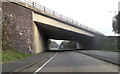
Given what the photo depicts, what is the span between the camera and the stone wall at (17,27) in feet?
78.2

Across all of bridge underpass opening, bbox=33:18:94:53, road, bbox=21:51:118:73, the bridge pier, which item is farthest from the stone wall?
road, bbox=21:51:118:73

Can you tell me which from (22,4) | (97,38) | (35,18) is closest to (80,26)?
(97,38)

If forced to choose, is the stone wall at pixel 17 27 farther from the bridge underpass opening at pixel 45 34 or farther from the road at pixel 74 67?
the road at pixel 74 67

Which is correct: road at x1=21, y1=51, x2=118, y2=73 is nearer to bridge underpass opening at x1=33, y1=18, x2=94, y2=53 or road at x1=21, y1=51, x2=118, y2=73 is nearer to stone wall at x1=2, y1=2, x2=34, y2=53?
stone wall at x1=2, y1=2, x2=34, y2=53

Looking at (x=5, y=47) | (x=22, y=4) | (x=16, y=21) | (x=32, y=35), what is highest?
(x=22, y=4)

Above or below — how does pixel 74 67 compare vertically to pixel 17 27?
below

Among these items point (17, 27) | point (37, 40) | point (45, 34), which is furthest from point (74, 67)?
point (45, 34)

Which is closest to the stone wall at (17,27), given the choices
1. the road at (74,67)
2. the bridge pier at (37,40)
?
the bridge pier at (37,40)

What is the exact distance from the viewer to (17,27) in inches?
1024

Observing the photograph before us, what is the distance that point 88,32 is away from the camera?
63.1 m

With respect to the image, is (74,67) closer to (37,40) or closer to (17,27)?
(17,27)

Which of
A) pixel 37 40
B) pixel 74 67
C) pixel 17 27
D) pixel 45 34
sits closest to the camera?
pixel 74 67

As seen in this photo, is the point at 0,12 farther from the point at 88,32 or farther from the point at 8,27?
the point at 88,32

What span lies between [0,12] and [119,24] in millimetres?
37491
